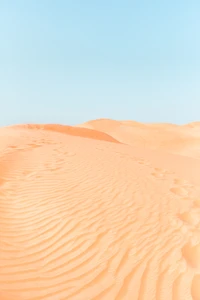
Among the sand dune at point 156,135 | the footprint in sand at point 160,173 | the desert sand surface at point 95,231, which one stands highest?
the sand dune at point 156,135

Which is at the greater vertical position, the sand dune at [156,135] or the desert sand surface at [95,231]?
the sand dune at [156,135]

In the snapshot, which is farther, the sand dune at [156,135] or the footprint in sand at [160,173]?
the sand dune at [156,135]

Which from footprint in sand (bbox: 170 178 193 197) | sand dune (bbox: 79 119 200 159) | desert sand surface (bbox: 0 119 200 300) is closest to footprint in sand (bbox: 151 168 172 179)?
desert sand surface (bbox: 0 119 200 300)

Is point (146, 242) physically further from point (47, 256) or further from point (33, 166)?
point (33, 166)

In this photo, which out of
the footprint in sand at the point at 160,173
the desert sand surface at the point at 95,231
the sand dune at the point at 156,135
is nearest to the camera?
the desert sand surface at the point at 95,231

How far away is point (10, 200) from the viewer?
590cm

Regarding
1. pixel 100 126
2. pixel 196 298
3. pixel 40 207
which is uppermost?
pixel 100 126

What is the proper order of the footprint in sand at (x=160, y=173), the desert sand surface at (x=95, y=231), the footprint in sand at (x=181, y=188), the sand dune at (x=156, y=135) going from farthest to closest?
the sand dune at (x=156, y=135), the footprint in sand at (x=160, y=173), the footprint in sand at (x=181, y=188), the desert sand surface at (x=95, y=231)

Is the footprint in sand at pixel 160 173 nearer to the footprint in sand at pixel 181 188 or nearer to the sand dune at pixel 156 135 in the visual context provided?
the footprint in sand at pixel 181 188

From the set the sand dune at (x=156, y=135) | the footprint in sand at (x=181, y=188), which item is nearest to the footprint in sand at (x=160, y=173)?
the footprint in sand at (x=181, y=188)

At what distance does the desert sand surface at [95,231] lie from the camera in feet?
11.8

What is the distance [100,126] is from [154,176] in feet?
98.8

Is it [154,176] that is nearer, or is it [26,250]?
[26,250]

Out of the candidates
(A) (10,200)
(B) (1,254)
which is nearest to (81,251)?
(B) (1,254)
